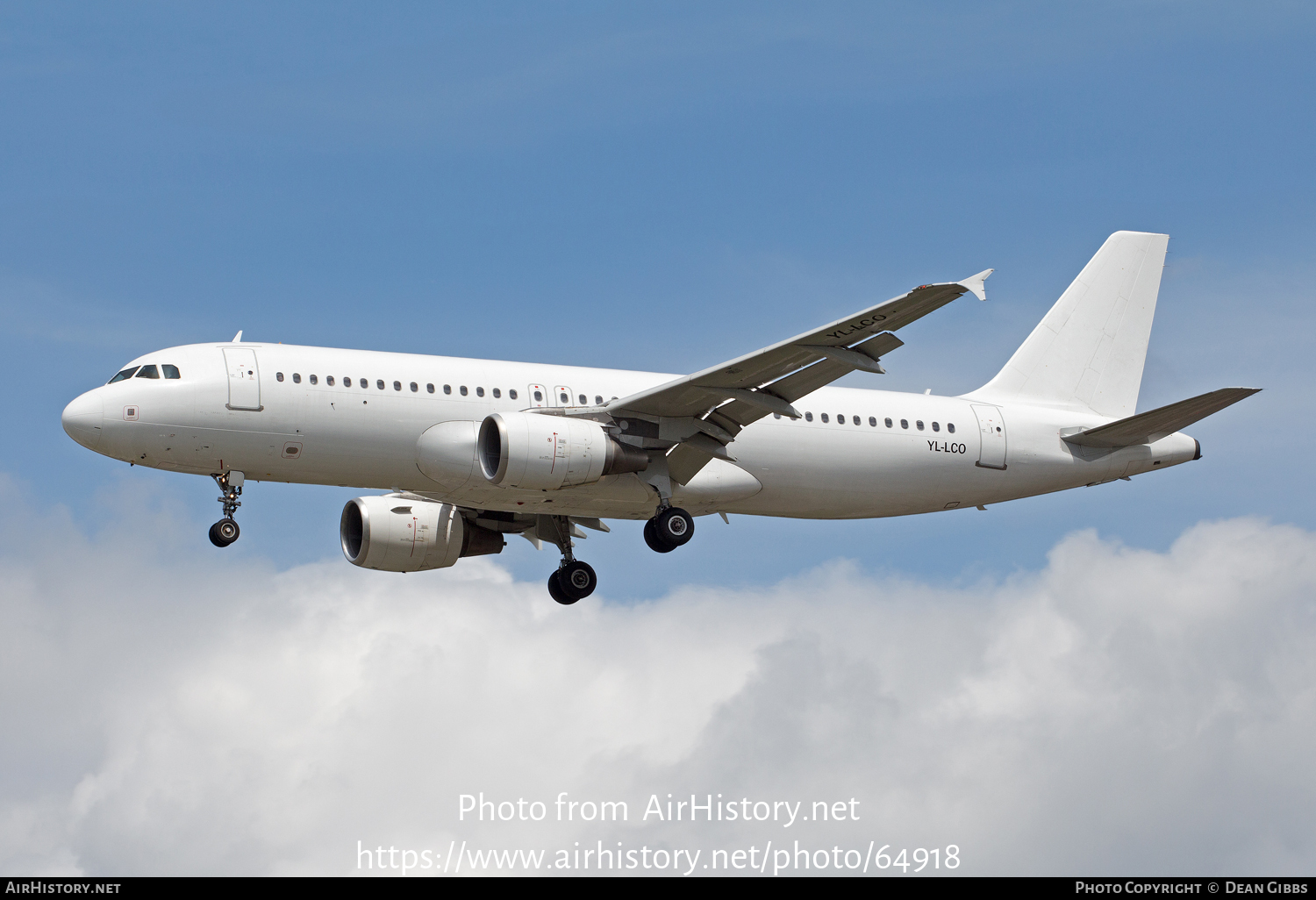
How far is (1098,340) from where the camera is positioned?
44156 millimetres

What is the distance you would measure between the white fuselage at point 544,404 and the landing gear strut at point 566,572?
349 centimetres

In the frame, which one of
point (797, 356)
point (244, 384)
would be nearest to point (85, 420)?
point (244, 384)

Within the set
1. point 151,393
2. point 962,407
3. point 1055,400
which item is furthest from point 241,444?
point 1055,400

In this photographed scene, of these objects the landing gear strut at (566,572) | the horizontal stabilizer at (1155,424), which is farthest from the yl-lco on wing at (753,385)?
the horizontal stabilizer at (1155,424)

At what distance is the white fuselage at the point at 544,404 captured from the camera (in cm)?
3388

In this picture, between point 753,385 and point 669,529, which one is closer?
point 753,385

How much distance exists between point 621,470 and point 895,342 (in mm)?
7043

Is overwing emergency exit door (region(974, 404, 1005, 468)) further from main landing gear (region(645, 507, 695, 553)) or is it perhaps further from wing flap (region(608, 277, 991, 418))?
main landing gear (region(645, 507, 695, 553))

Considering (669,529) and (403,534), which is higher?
(403,534)

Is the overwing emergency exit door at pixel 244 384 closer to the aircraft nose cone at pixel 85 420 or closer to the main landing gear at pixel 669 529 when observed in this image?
the aircraft nose cone at pixel 85 420

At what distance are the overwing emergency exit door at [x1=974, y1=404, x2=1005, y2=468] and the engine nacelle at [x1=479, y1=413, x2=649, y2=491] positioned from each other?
398 inches

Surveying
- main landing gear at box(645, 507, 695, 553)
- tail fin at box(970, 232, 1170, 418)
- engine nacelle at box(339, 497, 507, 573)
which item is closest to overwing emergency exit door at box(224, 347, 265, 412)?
engine nacelle at box(339, 497, 507, 573)

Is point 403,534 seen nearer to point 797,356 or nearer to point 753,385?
point 753,385

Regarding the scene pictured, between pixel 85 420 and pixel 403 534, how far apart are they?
8.94m
